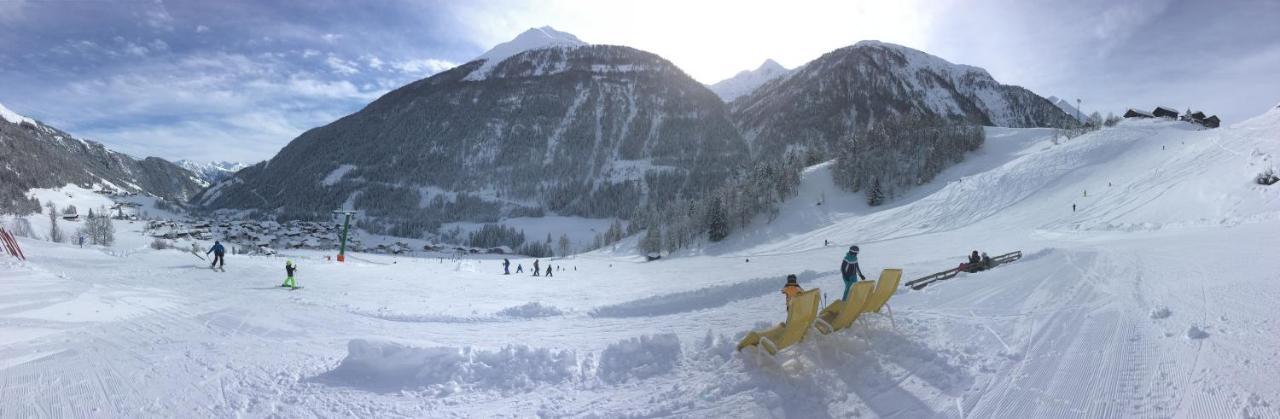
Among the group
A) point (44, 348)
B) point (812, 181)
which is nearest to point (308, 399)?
point (44, 348)

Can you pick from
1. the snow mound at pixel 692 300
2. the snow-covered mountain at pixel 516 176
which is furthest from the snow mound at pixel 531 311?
the snow-covered mountain at pixel 516 176

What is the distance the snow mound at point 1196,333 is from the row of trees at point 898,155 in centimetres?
7215

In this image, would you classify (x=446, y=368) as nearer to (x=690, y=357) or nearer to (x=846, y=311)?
(x=690, y=357)

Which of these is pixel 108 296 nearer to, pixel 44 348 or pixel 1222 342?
pixel 44 348

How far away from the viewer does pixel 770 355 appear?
6.91m

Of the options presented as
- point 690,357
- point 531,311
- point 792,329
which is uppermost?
point 792,329

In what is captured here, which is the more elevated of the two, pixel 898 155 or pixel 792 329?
pixel 898 155

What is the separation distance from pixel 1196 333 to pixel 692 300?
10234 millimetres

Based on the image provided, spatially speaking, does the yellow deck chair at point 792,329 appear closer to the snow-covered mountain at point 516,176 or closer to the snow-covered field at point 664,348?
the snow-covered field at point 664,348

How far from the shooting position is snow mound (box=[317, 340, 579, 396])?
705 centimetres

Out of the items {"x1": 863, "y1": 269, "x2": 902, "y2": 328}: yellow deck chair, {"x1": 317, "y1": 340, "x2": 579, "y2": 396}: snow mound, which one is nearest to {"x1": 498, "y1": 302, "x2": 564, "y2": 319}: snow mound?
{"x1": 317, "y1": 340, "x2": 579, "y2": 396}: snow mound

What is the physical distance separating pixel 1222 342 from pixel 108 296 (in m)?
21.8

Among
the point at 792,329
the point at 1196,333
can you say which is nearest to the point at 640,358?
the point at 792,329

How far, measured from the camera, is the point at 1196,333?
6797 millimetres
